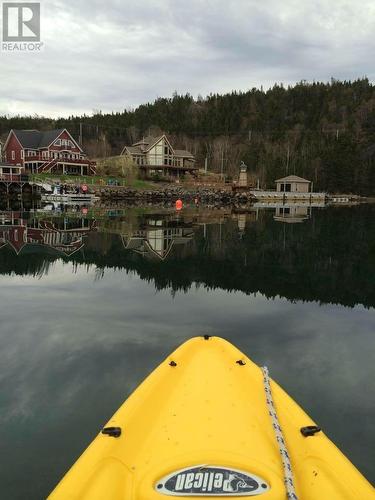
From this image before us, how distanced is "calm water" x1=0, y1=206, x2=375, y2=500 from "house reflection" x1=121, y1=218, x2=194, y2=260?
23cm

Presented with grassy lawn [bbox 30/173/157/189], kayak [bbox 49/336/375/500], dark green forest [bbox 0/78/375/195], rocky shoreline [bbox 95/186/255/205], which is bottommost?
kayak [bbox 49/336/375/500]

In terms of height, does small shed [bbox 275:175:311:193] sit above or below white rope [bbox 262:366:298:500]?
above

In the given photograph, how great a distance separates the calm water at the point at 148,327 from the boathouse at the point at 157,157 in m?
57.4

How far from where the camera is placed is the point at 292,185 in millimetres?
77250

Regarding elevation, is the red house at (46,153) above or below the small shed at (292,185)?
above

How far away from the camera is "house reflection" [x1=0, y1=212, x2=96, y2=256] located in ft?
56.7

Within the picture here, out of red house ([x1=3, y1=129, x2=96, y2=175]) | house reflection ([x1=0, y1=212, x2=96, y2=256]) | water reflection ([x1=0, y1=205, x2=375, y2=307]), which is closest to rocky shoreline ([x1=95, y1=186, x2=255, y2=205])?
red house ([x1=3, y1=129, x2=96, y2=175])

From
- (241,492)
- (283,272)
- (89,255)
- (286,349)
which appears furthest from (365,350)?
(89,255)

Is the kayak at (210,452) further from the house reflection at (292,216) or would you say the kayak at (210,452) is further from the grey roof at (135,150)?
the grey roof at (135,150)


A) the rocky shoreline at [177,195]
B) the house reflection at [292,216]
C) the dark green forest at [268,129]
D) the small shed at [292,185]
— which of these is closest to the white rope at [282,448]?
the house reflection at [292,216]

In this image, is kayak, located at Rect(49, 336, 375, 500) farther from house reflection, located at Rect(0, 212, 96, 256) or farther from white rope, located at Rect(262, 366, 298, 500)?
house reflection, located at Rect(0, 212, 96, 256)

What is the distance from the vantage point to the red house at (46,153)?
208ft

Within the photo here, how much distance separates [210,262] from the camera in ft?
49.6

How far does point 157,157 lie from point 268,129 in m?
63.8
